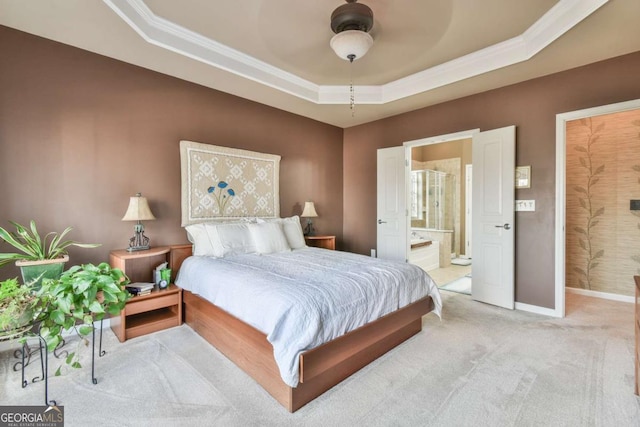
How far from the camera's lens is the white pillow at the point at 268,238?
3275mm

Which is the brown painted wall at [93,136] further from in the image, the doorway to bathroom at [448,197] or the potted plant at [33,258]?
the doorway to bathroom at [448,197]

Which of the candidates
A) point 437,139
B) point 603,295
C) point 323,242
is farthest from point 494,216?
point 323,242

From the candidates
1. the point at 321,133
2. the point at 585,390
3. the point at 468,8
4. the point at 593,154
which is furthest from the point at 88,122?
the point at 593,154

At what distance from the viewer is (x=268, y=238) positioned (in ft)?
10.9

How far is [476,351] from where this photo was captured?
2.37 m

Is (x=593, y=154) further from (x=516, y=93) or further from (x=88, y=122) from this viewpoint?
(x=88, y=122)

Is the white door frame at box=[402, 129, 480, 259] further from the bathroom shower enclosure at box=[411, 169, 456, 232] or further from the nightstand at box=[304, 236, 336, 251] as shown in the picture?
the bathroom shower enclosure at box=[411, 169, 456, 232]

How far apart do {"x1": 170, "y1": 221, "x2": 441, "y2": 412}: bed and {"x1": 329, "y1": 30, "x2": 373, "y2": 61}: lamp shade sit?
5.97 ft

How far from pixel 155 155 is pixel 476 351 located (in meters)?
3.66

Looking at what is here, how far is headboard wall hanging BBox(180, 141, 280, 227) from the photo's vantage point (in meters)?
3.37

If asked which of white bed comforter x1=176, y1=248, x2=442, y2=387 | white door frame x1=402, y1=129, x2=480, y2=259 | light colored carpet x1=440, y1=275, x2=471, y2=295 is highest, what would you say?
white door frame x1=402, y1=129, x2=480, y2=259

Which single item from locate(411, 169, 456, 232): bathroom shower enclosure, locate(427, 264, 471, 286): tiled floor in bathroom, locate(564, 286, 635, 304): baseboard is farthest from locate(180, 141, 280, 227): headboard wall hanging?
locate(564, 286, 635, 304): baseboard

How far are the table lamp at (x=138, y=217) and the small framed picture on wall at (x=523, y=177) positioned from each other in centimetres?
405

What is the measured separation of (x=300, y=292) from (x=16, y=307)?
1.44m
